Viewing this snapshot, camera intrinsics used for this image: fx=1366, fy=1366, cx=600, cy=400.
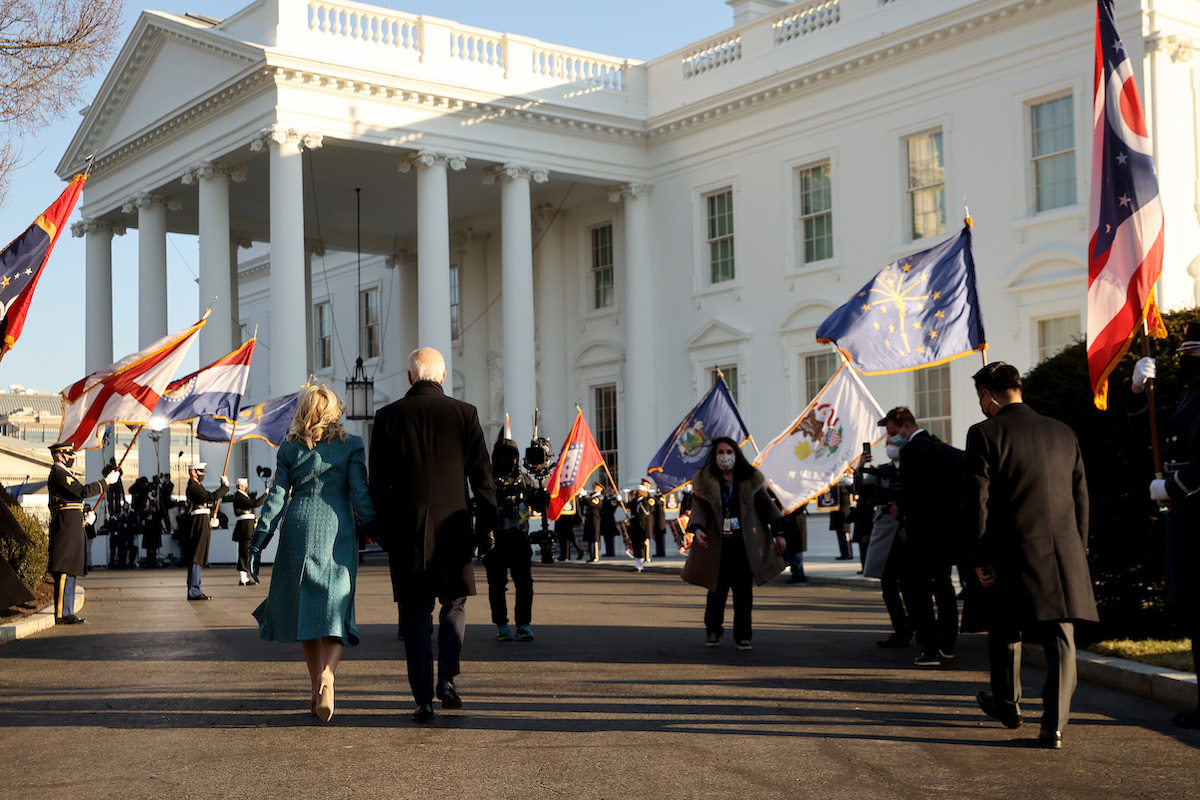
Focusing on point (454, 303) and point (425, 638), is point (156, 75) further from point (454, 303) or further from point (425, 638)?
point (425, 638)

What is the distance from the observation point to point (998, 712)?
23.3ft

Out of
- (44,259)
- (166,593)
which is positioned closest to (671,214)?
(166,593)

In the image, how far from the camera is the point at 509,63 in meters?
32.4

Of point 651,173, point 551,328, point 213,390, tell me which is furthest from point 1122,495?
point 551,328

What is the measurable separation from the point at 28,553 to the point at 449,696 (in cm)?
859

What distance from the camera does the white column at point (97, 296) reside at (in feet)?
119

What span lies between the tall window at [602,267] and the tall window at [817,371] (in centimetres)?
708

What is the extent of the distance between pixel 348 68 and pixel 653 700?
2385cm

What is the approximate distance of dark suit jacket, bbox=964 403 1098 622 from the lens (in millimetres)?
6805

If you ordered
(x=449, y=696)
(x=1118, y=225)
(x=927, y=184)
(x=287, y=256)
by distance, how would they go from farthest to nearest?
(x=287, y=256)
(x=927, y=184)
(x=1118, y=225)
(x=449, y=696)

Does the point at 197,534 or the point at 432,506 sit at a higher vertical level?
the point at 432,506

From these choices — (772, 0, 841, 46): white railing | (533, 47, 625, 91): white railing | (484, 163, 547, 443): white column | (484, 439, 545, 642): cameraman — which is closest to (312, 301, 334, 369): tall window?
(484, 163, 547, 443): white column

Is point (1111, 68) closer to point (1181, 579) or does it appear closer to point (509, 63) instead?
point (1181, 579)

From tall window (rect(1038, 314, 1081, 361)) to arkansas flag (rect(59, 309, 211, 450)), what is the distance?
50.2ft
